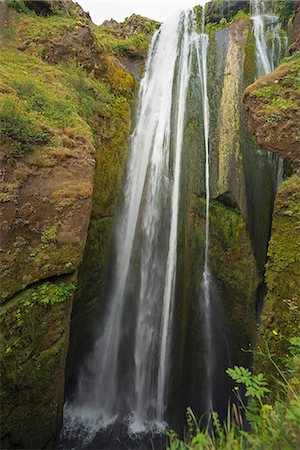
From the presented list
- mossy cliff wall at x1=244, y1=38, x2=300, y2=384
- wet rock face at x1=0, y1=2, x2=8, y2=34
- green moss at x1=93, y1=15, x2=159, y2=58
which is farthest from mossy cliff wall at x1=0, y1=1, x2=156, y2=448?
green moss at x1=93, y1=15, x2=159, y2=58

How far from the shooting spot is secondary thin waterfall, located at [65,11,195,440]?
572 centimetres

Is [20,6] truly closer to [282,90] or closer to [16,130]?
[16,130]

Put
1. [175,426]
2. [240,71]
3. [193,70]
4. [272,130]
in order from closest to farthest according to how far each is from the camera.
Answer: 1. [272,130]
2. [175,426]
3. [240,71]
4. [193,70]

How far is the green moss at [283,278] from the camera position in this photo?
3779 mm

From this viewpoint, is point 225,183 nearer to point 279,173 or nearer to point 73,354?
point 279,173

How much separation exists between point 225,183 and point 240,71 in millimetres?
3375

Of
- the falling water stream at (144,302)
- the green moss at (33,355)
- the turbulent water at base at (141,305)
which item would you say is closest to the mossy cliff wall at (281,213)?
the falling water stream at (144,302)

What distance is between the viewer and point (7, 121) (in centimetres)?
385

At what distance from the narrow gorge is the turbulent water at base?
33mm

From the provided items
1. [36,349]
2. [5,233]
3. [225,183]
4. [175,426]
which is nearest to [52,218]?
[5,233]

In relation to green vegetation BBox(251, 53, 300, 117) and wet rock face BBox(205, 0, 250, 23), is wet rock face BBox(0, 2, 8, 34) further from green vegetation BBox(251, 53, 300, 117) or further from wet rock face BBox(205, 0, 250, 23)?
wet rock face BBox(205, 0, 250, 23)

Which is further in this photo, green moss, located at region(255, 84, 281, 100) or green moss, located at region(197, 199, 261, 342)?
green moss, located at region(197, 199, 261, 342)

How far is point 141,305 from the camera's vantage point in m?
6.03

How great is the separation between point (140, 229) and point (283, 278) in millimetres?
3296
